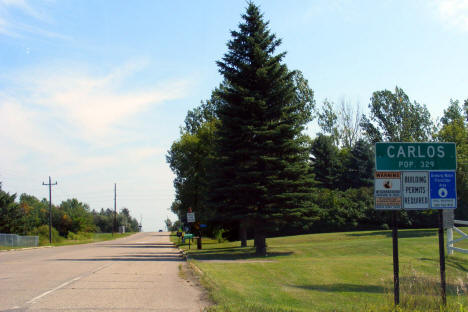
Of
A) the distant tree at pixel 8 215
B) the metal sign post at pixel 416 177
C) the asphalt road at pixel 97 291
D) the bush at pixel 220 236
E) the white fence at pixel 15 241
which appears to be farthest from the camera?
the distant tree at pixel 8 215

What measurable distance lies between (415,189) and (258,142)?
52.1 ft

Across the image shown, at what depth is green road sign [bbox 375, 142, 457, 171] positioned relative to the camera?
29.1ft

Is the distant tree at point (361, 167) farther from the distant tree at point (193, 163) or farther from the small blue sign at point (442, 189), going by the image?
the small blue sign at point (442, 189)

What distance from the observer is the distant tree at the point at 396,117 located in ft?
212

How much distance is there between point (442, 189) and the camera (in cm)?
896

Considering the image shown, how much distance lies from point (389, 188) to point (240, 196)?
1582 centimetres

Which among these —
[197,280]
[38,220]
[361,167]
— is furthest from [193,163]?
[38,220]

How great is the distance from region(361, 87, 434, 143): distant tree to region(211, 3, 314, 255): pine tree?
142 feet

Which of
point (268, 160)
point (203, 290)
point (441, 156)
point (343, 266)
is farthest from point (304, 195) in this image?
point (441, 156)

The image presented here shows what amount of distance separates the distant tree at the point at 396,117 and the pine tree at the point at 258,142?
4315cm

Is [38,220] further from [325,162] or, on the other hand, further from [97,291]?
[97,291]

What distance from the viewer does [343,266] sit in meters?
17.4

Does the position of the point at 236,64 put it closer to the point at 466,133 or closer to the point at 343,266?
the point at 343,266

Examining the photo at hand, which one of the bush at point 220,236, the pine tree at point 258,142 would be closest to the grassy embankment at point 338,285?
the pine tree at point 258,142
